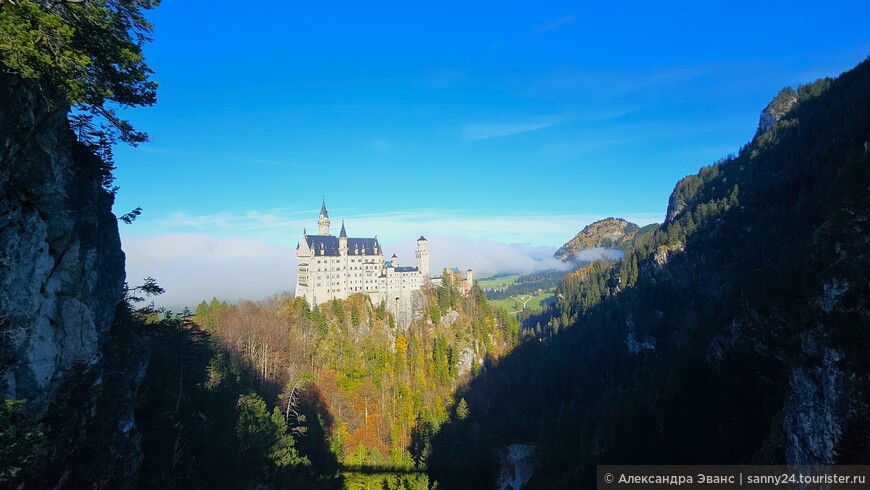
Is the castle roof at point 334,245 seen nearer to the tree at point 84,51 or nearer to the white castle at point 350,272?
the white castle at point 350,272

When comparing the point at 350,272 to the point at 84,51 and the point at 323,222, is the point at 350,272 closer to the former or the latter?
the point at 323,222

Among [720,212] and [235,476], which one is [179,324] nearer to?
[235,476]

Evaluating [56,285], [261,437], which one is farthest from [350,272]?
[56,285]

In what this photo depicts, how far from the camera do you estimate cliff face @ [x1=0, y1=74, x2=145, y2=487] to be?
1551 cm

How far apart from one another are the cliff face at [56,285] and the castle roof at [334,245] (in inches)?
3011

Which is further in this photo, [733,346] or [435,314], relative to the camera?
[435,314]

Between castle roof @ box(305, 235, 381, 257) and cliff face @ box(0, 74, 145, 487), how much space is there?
76.5 m

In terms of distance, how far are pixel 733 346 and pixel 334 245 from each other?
270 ft

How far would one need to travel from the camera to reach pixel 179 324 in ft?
128

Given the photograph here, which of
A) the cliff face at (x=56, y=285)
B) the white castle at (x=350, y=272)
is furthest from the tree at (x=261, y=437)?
the white castle at (x=350, y=272)

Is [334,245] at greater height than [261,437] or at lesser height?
greater

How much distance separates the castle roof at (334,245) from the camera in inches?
3976

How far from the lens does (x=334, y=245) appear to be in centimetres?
10369

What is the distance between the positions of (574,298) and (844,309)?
17457cm
